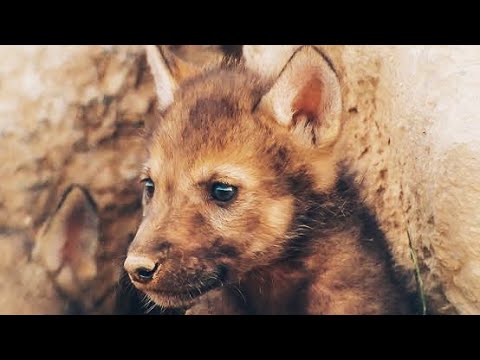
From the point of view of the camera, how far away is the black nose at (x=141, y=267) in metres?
2.63

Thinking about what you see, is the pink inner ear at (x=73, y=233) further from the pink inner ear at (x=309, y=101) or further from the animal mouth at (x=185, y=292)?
the pink inner ear at (x=309, y=101)

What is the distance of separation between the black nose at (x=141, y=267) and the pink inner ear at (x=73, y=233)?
1.60 feet

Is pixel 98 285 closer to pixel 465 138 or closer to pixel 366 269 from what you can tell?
pixel 366 269

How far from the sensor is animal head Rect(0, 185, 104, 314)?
9.71 feet

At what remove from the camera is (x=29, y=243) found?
3051mm

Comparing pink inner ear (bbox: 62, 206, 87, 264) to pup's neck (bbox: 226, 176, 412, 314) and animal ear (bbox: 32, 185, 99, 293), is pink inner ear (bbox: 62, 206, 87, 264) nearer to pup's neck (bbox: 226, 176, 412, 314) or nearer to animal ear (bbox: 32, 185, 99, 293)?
animal ear (bbox: 32, 185, 99, 293)

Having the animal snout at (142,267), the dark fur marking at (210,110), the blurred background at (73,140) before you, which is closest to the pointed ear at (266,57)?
the dark fur marking at (210,110)

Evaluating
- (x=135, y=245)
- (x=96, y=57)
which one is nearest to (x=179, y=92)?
(x=96, y=57)

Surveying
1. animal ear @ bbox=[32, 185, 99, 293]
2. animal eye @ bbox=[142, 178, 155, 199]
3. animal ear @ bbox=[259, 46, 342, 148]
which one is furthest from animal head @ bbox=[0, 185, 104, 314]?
animal ear @ bbox=[259, 46, 342, 148]

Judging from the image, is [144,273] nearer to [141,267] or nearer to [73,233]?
[141,267]

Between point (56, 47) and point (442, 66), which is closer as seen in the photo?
point (442, 66)

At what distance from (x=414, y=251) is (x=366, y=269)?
307 millimetres

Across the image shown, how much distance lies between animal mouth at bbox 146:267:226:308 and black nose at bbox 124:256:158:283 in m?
0.07

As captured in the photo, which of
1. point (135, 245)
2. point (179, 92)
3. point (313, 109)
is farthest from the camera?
point (179, 92)
